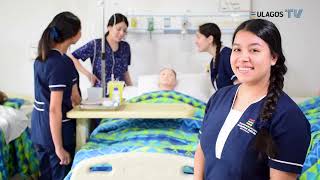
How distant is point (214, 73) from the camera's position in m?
2.71

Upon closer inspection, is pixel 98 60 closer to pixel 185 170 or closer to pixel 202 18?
pixel 202 18

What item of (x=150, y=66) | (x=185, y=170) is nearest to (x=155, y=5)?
(x=150, y=66)

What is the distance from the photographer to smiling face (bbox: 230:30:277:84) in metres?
1.13

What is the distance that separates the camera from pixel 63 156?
210cm

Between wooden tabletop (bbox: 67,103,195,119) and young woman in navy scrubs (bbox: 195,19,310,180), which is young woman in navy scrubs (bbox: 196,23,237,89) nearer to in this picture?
wooden tabletop (bbox: 67,103,195,119)

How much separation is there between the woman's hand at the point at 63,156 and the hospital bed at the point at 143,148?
110 millimetres

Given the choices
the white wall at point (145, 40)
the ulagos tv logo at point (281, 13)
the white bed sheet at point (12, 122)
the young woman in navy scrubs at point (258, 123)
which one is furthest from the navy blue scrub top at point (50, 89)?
the ulagos tv logo at point (281, 13)

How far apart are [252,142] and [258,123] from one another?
56mm

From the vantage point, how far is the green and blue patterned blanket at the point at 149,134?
200cm

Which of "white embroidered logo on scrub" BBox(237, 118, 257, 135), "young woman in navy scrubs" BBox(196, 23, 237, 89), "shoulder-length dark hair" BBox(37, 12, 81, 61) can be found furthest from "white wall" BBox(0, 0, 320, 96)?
"white embroidered logo on scrub" BBox(237, 118, 257, 135)

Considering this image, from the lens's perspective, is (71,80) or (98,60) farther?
(98,60)

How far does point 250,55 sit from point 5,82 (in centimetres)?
313

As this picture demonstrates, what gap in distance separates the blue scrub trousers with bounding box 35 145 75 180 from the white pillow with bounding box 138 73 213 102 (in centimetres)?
119

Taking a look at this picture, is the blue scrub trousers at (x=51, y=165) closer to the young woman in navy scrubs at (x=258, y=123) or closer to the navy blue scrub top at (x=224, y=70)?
the navy blue scrub top at (x=224, y=70)
